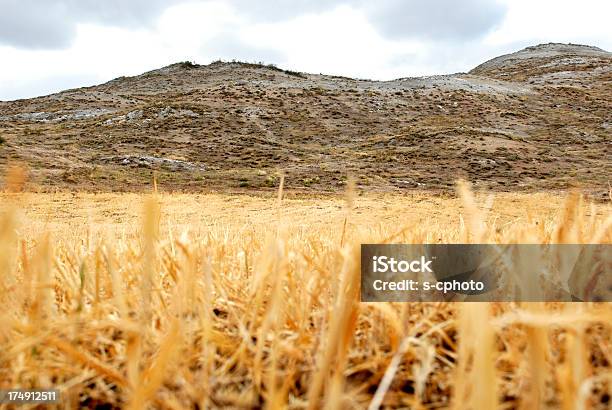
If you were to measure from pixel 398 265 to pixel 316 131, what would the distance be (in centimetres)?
4254

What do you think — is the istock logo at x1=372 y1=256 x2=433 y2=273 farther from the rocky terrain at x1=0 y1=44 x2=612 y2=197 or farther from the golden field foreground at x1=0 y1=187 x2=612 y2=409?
the rocky terrain at x1=0 y1=44 x2=612 y2=197

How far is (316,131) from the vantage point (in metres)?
43.2

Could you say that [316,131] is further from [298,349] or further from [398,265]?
[298,349]

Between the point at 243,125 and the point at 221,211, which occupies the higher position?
the point at 243,125

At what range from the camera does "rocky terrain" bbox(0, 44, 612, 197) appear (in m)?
29.5

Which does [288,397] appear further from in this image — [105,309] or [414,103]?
[414,103]

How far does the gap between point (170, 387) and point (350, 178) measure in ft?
1.31

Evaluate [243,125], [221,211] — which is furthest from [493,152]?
[221,211]

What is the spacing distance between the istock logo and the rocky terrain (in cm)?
2506

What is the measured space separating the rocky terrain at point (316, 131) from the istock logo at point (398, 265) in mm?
25055

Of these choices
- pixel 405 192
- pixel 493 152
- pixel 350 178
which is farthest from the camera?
pixel 493 152

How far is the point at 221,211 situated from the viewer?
1764 cm

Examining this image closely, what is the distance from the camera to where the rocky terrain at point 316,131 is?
29547 mm

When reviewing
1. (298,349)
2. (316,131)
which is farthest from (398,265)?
(316,131)
